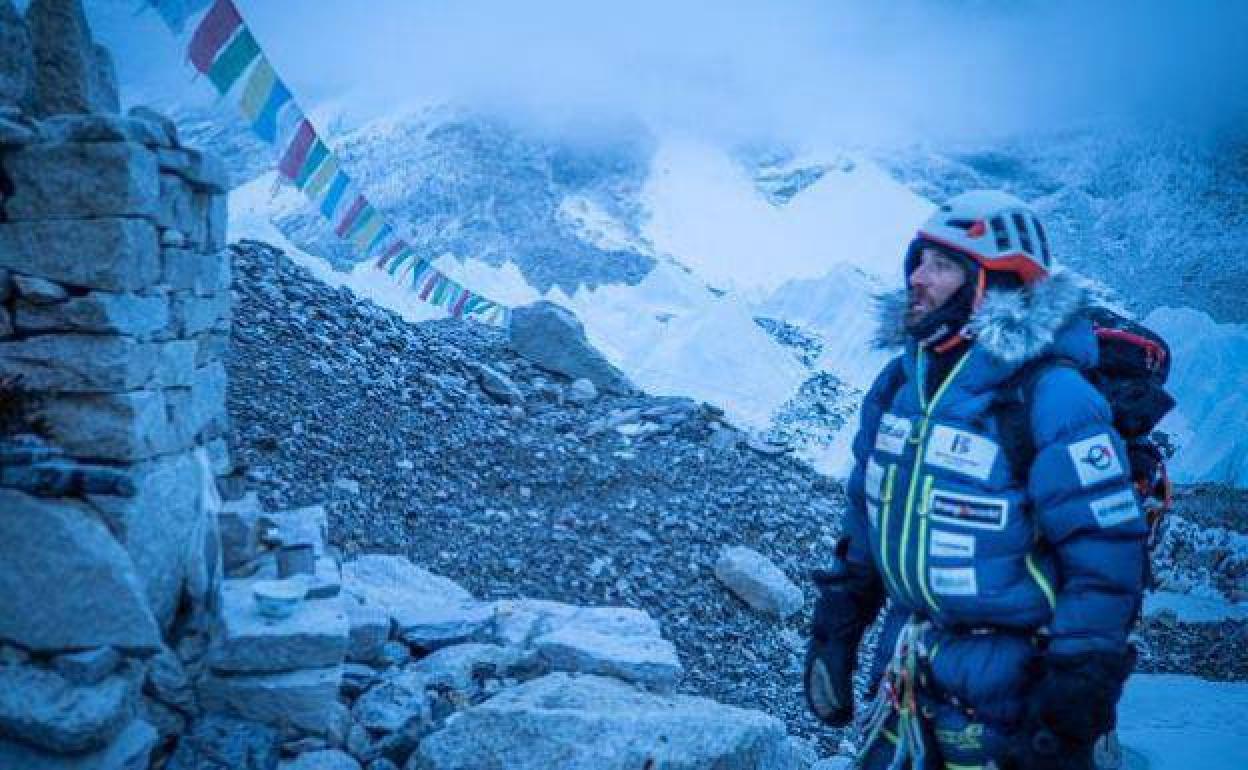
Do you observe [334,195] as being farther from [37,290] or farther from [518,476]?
[37,290]

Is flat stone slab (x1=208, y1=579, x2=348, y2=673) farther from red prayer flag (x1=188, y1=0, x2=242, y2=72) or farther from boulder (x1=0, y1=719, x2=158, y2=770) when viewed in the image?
red prayer flag (x1=188, y1=0, x2=242, y2=72)

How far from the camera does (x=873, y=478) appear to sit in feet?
7.30

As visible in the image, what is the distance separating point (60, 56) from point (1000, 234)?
354cm

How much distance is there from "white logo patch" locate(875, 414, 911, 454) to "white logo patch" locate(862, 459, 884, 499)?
0.05 meters

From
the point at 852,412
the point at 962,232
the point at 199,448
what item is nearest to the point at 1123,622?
the point at 962,232

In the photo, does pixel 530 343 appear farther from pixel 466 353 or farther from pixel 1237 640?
pixel 1237 640

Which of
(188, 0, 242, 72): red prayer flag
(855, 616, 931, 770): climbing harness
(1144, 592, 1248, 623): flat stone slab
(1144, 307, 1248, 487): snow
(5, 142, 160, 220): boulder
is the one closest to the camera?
(855, 616, 931, 770): climbing harness

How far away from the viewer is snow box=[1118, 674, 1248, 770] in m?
3.77

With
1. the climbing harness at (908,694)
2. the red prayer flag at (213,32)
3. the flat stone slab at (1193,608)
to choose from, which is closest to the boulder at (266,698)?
the climbing harness at (908,694)

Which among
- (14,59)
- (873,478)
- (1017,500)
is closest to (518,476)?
(14,59)

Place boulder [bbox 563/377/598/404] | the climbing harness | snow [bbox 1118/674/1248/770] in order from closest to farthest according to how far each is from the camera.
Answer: the climbing harness → snow [bbox 1118/674/1248/770] → boulder [bbox 563/377/598/404]

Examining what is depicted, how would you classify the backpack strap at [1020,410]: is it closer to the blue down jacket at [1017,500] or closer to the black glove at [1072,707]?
the blue down jacket at [1017,500]

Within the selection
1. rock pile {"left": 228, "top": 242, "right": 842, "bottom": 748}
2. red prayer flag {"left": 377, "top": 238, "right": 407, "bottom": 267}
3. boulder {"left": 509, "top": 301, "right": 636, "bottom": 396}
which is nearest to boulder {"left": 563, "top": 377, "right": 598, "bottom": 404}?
rock pile {"left": 228, "top": 242, "right": 842, "bottom": 748}

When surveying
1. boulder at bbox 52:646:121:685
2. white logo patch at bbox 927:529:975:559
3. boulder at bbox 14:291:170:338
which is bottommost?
boulder at bbox 52:646:121:685
